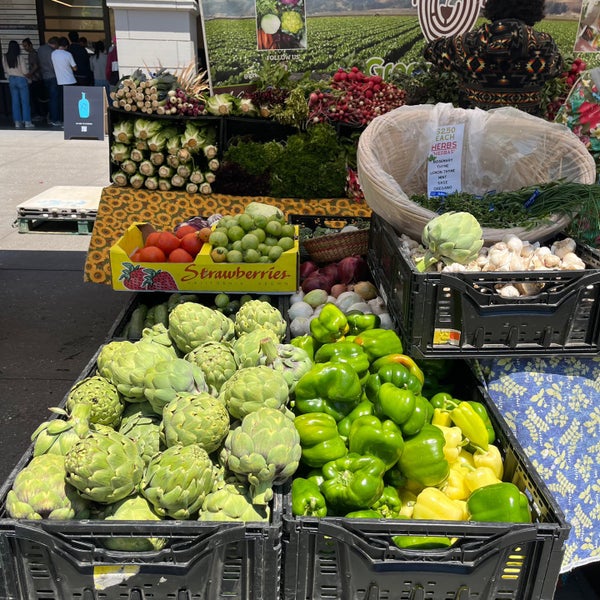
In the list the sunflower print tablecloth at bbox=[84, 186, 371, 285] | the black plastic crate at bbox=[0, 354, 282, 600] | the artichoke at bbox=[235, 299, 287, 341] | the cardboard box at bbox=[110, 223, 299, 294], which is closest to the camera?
the black plastic crate at bbox=[0, 354, 282, 600]

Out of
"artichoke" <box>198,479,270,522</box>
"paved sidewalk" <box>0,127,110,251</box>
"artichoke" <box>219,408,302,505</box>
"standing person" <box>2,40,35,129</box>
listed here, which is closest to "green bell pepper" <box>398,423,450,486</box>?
"artichoke" <box>219,408,302,505</box>

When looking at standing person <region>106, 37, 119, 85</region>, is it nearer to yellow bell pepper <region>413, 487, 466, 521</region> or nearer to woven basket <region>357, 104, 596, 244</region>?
woven basket <region>357, 104, 596, 244</region>

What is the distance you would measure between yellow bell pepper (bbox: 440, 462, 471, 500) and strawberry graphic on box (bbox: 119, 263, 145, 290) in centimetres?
179

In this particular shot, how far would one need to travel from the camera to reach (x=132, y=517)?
5.06ft

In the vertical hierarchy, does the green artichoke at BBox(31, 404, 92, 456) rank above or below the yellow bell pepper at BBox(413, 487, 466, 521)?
above

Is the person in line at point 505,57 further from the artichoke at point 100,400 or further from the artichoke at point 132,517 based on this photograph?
the artichoke at point 132,517

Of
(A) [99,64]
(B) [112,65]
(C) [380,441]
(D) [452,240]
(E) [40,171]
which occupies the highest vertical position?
(D) [452,240]

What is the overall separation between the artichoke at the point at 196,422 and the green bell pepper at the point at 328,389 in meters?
0.34

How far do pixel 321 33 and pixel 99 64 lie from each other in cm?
930

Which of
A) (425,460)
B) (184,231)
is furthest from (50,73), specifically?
(425,460)

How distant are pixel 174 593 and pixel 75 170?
9.25 metres

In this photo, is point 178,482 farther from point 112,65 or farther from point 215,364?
point 112,65

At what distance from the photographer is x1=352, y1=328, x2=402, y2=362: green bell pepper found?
2.25m

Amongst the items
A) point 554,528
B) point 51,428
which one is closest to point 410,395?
point 554,528
